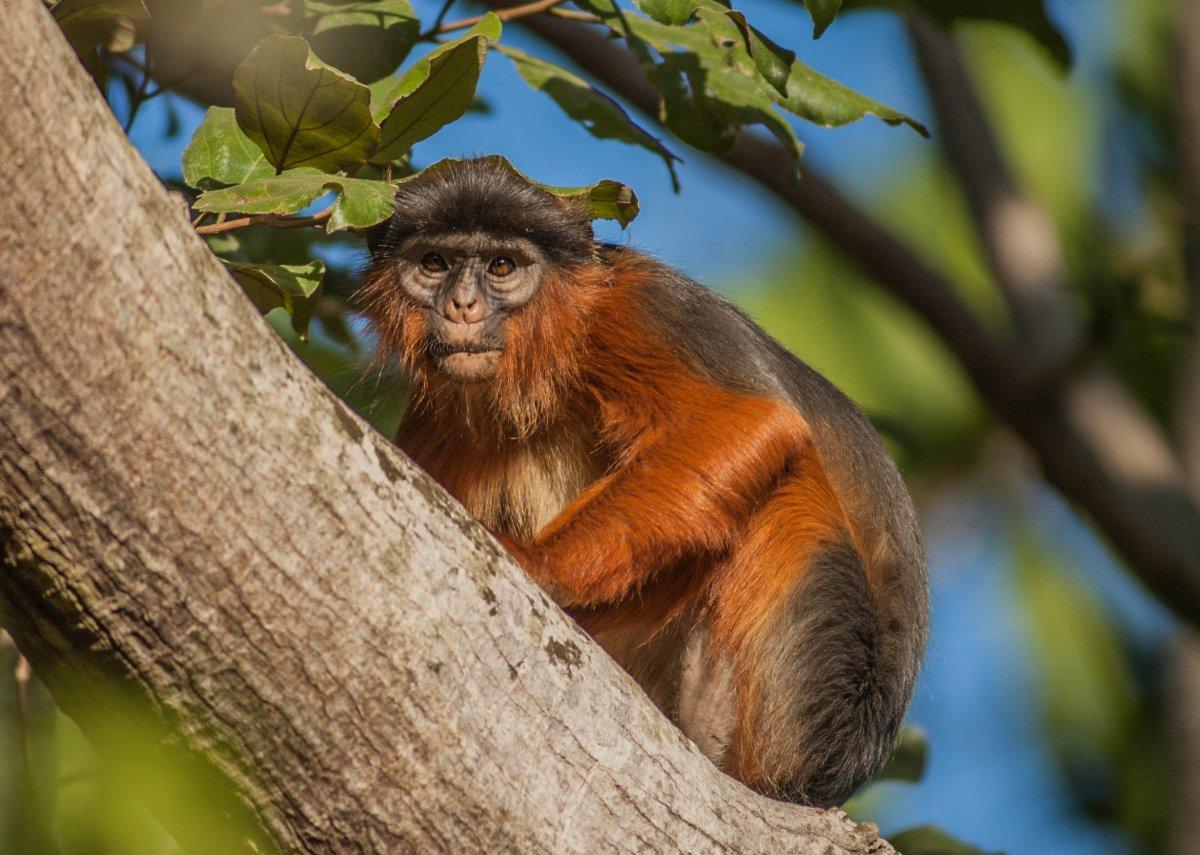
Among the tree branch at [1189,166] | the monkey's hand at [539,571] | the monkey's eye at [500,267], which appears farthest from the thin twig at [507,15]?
the tree branch at [1189,166]

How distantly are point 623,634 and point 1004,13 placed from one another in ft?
9.01

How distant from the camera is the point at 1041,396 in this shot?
27.8 feet

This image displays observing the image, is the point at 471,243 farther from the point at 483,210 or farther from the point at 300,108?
the point at 300,108

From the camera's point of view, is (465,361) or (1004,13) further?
(465,361)

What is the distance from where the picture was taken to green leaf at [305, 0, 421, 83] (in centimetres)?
530

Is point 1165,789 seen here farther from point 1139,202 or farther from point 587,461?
point 587,461

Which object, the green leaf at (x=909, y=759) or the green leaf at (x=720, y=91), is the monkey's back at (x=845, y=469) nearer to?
the green leaf at (x=720, y=91)

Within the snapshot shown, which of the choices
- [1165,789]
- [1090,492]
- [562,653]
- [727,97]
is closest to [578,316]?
[727,97]

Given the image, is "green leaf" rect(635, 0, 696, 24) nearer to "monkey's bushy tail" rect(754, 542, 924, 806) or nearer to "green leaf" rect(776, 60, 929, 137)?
"green leaf" rect(776, 60, 929, 137)

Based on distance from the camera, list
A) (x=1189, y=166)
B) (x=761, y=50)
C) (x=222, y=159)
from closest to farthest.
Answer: (x=222, y=159) → (x=761, y=50) → (x=1189, y=166)

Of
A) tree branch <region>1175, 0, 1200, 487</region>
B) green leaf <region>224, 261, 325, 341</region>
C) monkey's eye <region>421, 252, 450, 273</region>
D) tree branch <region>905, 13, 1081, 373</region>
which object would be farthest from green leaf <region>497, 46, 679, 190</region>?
tree branch <region>1175, 0, 1200, 487</region>

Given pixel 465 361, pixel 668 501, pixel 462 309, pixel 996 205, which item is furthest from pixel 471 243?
pixel 996 205

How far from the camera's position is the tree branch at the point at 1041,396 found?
779 centimetres

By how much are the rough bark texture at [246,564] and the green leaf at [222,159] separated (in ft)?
5.62
